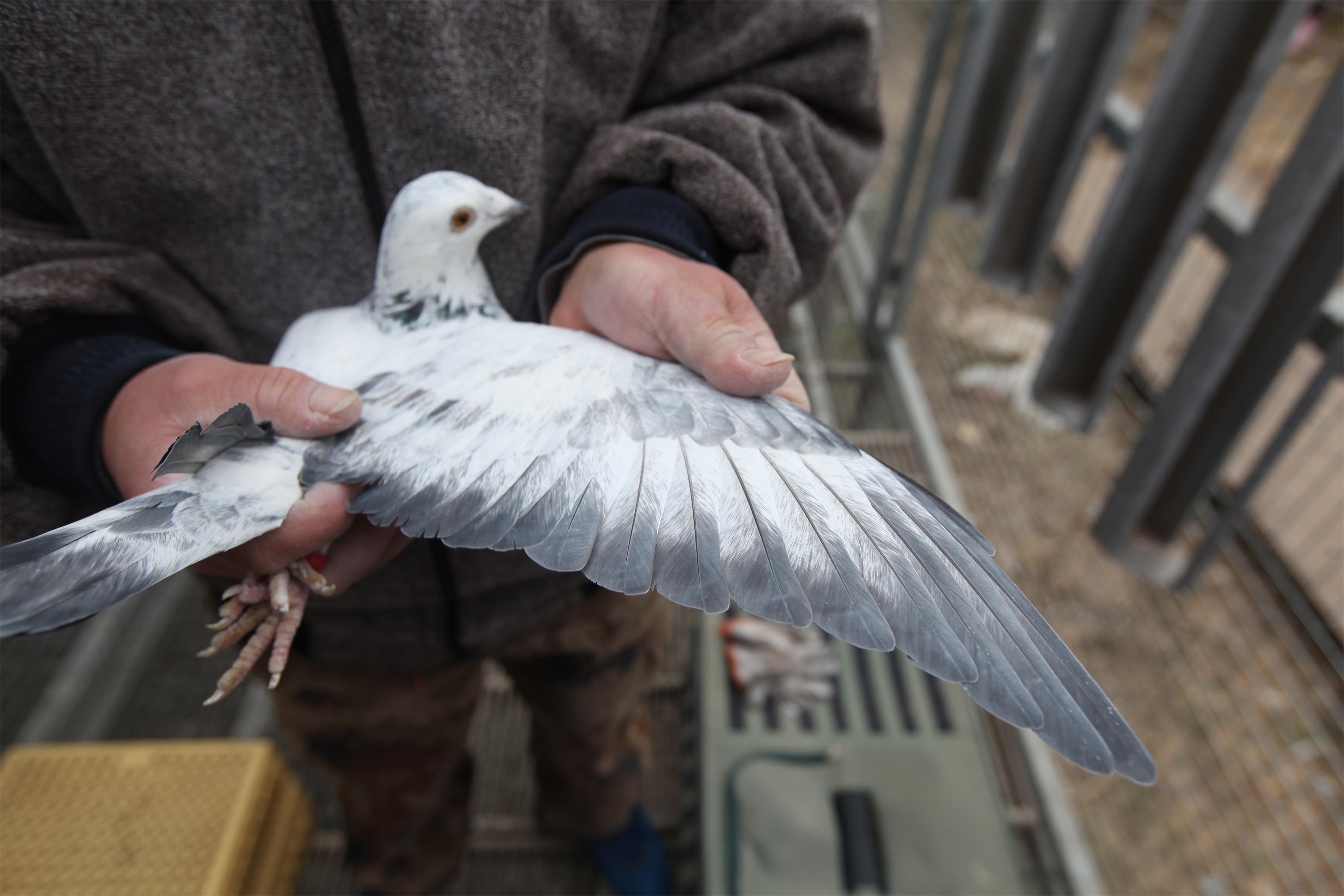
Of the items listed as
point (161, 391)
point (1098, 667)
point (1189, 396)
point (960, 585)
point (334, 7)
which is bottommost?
point (1098, 667)

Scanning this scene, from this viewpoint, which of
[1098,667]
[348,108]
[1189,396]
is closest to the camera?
[348,108]

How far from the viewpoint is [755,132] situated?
2.72 ft

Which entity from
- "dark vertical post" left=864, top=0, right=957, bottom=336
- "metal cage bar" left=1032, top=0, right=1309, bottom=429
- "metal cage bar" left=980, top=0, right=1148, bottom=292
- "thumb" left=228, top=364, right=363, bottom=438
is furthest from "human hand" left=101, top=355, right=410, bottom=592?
"dark vertical post" left=864, top=0, right=957, bottom=336

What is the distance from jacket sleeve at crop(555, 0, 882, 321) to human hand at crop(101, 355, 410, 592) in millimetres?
403

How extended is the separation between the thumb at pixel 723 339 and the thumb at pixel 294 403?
0.31m

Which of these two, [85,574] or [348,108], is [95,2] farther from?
[85,574]

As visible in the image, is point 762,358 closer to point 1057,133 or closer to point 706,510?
point 706,510

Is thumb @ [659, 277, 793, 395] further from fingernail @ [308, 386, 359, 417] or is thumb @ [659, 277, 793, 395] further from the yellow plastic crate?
the yellow plastic crate

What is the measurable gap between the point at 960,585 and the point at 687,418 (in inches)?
10.9

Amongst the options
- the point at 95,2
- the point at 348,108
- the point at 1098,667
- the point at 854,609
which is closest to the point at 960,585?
the point at 854,609

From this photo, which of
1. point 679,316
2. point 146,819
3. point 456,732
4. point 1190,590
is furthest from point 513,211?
point 1190,590

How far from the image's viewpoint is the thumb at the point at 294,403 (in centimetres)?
65

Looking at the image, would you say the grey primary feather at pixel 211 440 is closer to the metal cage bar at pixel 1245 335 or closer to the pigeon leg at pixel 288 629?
the pigeon leg at pixel 288 629

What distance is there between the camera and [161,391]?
2.21ft
